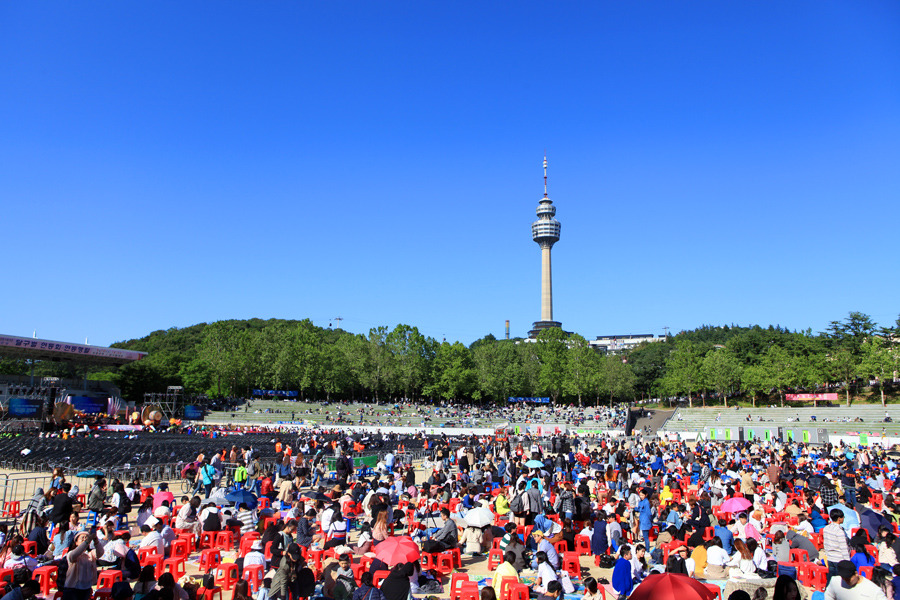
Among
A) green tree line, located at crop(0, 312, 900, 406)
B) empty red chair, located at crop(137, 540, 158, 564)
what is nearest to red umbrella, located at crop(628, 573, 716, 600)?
empty red chair, located at crop(137, 540, 158, 564)

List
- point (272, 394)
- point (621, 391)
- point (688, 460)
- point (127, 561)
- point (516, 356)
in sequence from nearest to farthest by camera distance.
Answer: point (127, 561) < point (688, 460) < point (272, 394) < point (621, 391) < point (516, 356)

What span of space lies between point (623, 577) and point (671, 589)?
3285 millimetres

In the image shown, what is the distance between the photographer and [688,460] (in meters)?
24.9

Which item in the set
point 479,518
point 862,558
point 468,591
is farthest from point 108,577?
point 862,558

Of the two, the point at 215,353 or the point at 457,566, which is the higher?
the point at 215,353

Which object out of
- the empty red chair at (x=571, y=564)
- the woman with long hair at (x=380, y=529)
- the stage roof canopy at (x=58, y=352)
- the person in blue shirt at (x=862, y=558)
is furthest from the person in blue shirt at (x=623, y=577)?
the stage roof canopy at (x=58, y=352)

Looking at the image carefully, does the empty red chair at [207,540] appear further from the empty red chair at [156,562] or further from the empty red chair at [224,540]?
the empty red chair at [156,562]

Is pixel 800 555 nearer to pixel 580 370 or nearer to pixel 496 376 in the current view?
pixel 496 376

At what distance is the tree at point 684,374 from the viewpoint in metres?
77.9

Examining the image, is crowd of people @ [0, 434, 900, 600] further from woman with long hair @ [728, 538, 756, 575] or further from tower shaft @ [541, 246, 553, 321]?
tower shaft @ [541, 246, 553, 321]

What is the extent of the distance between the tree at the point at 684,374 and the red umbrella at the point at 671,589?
251 feet

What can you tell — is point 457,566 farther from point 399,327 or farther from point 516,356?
point 516,356

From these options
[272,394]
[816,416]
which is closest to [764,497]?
[816,416]

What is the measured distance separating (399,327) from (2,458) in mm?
61458
